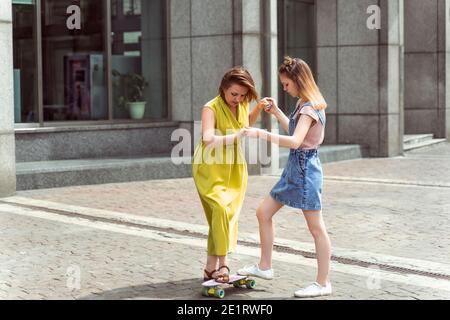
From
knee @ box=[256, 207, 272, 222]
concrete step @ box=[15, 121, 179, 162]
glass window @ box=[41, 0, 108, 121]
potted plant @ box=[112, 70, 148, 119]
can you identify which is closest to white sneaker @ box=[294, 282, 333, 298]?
knee @ box=[256, 207, 272, 222]

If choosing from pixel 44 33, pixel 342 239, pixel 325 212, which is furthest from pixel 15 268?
pixel 44 33

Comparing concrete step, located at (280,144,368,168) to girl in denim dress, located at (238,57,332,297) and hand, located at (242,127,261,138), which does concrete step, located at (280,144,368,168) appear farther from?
hand, located at (242,127,261,138)

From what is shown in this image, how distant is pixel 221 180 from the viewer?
6.14 metres

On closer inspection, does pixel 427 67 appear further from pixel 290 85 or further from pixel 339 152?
pixel 290 85

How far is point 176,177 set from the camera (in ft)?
46.5

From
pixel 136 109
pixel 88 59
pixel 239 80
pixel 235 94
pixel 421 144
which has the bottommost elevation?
pixel 421 144

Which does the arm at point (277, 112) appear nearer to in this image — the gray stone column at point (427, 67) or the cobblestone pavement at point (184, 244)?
the cobblestone pavement at point (184, 244)

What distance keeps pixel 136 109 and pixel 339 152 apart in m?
4.37

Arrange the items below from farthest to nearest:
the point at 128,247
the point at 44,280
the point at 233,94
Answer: the point at 128,247 < the point at 44,280 < the point at 233,94

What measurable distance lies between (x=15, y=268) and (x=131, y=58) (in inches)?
378

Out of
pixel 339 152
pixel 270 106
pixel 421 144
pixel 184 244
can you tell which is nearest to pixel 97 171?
pixel 184 244

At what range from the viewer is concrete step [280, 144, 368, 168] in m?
16.8
